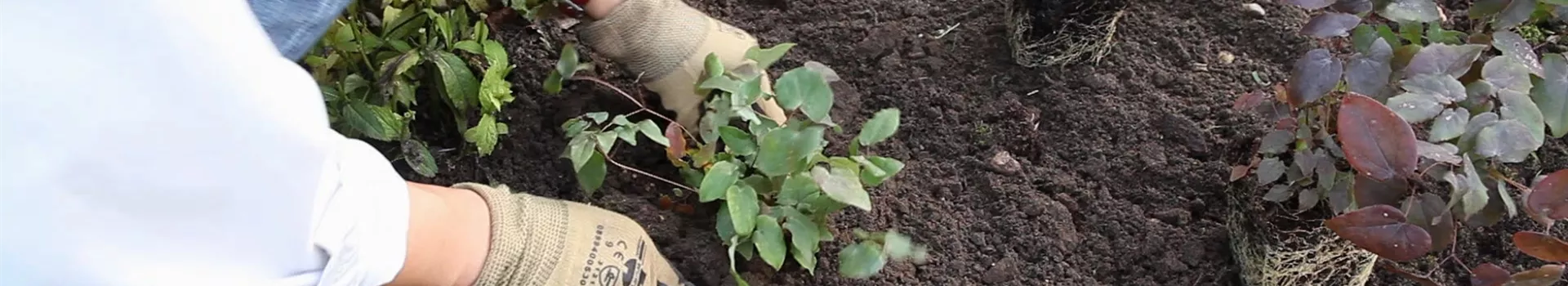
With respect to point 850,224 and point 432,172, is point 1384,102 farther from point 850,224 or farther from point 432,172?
point 432,172

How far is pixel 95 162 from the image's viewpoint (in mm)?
485

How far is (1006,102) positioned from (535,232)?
0.63m

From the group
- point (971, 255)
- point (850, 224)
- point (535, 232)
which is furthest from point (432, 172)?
point (971, 255)

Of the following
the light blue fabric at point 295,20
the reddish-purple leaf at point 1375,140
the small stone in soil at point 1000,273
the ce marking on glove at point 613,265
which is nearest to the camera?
the light blue fabric at point 295,20

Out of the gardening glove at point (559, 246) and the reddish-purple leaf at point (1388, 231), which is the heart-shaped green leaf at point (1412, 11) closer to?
the reddish-purple leaf at point (1388, 231)

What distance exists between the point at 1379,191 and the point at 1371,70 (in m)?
0.11

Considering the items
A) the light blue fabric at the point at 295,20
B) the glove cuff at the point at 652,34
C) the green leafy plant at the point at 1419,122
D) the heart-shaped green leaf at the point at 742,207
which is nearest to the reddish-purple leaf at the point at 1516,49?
the green leafy plant at the point at 1419,122

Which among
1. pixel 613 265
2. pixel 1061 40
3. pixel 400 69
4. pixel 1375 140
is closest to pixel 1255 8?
pixel 1061 40

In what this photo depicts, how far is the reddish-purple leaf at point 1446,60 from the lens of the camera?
2.89ft

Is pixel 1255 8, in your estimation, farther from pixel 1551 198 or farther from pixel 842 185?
pixel 842 185

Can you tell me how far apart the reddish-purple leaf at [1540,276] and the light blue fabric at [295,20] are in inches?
35.9

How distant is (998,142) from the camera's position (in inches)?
52.1

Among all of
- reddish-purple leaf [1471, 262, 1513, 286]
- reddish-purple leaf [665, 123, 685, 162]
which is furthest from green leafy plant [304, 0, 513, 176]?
reddish-purple leaf [1471, 262, 1513, 286]

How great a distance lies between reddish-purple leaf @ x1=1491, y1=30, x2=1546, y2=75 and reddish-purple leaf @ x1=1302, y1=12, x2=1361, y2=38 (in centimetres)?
12
